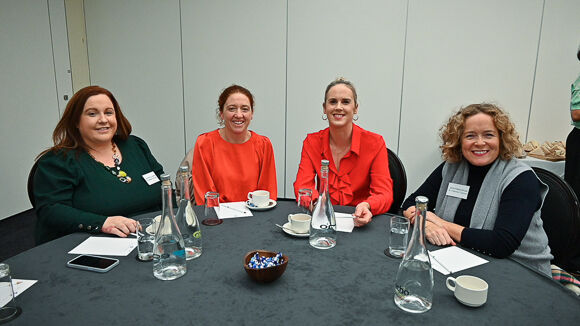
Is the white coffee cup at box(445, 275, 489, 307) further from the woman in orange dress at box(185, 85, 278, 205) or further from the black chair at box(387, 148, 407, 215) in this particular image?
the woman in orange dress at box(185, 85, 278, 205)

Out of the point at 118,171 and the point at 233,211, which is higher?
the point at 118,171

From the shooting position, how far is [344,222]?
1.48 meters

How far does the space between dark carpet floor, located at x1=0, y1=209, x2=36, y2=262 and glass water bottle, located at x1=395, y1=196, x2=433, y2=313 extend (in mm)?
3313

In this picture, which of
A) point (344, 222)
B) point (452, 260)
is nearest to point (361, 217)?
point (344, 222)

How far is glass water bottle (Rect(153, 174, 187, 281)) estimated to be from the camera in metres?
1.03

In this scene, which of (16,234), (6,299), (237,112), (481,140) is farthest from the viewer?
(16,234)

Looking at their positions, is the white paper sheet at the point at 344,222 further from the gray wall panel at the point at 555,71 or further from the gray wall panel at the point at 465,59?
A: the gray wall panel at the point at 555,71

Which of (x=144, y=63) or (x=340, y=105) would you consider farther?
(x=144, y=63)

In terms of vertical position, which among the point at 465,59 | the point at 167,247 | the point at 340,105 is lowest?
the point at 167,247

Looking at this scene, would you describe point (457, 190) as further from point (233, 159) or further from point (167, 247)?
point (233, 159)

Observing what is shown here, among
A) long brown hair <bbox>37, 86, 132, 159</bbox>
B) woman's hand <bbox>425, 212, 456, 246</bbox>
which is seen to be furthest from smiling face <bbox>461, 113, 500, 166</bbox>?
long brown hair <bbox>37, 86, 132, 159</bbox>

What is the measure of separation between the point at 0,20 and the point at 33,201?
9.92 ft

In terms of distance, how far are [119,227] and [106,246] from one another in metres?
0.13

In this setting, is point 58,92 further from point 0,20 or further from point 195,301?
point 195,301
